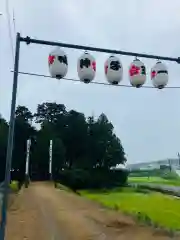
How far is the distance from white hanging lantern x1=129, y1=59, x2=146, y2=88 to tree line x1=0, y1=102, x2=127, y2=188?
43981mm

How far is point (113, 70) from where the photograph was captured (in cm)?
1209

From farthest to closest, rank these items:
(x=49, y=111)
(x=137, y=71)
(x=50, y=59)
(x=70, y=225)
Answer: (x=49, y=111) < (x=70, y=225) < (x=137, y=71) < (x=50, y=59)

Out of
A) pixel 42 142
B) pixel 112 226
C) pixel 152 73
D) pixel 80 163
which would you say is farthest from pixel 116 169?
pixel 152 73

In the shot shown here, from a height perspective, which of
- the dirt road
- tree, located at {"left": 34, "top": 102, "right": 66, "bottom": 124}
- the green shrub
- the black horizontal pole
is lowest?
the dirt road

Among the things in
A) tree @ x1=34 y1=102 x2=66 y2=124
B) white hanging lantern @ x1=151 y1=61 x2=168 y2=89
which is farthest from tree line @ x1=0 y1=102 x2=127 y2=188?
white hanging lantern @ x1=151 y1=61 x2=168 y2=89

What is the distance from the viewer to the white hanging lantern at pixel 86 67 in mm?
11875

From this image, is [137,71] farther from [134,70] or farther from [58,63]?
[58,63]

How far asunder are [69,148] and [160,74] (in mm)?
56262

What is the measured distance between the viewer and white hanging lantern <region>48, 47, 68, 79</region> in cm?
1166

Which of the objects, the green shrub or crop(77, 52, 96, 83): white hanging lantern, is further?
the green shrub

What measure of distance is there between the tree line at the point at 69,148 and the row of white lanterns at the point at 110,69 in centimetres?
4390

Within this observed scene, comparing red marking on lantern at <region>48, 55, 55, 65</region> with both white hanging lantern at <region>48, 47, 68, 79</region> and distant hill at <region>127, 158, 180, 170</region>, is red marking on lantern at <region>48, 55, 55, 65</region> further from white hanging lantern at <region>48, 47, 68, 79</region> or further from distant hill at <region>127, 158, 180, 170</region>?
distant hill at <region>127, 158, 180, 170</region>

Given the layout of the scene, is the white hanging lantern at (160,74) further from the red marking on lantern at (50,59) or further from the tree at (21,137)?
the tree at (21,137)

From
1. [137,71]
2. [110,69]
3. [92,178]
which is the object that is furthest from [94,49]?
[92,178]
